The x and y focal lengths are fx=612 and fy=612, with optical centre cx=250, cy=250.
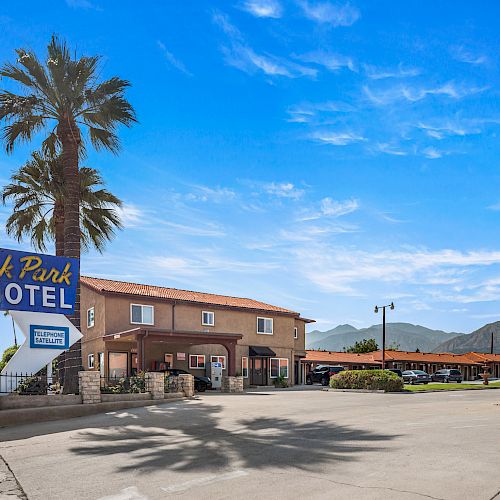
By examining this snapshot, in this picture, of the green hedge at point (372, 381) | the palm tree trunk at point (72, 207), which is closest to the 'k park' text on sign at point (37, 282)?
the palm tree trunk at point (72, 207)

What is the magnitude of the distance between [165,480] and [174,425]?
24.0 ft

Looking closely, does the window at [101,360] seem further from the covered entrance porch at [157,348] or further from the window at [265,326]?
the window at [265,326]

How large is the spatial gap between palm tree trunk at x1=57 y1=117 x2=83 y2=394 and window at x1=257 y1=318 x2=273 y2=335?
20.5m

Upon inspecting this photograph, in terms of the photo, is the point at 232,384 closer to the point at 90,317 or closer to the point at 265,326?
the point at 90,317

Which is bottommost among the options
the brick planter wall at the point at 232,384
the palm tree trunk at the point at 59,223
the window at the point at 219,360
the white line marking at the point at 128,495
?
the brick planter wall at the point at 232,384

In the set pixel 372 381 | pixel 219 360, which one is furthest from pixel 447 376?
pixel 219 360

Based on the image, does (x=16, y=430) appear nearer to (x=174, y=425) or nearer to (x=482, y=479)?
(x=174, y=425)

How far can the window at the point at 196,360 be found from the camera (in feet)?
132

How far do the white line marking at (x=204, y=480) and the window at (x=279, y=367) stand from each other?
3575cm

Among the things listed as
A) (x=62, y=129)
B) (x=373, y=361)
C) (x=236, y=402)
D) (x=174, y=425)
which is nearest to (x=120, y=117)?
(x=62, y=129)

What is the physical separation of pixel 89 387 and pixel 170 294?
19.2m

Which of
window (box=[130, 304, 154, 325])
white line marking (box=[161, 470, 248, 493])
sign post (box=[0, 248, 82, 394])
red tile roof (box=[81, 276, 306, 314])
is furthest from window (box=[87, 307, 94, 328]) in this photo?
white line marking (box=[161, 470, 248, 493])

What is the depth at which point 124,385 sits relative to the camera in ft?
81.5

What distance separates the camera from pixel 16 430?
17.5 m
